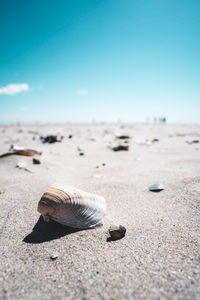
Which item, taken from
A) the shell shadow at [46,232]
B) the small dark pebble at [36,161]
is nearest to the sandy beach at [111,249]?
the shell shadow at [46,232]

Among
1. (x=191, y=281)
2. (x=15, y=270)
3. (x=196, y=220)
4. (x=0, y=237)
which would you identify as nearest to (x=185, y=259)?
(x=191, y=281)

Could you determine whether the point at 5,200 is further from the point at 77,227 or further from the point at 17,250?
the point at 77,227

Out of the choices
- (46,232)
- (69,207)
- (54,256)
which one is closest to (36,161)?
(46,232)

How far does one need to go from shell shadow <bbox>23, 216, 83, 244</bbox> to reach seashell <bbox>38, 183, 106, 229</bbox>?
0.09m

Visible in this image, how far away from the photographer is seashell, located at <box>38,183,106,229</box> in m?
1.58

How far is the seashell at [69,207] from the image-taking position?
158 centimetres

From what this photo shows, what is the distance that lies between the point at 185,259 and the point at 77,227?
0.98m

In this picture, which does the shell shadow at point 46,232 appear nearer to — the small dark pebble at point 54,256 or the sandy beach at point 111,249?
the sandy beach at point 111,249

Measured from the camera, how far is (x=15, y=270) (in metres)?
1.25

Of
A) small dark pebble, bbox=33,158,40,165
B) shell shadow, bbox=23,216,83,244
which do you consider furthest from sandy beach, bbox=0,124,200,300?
small dark pebble, bbox=33,158,40,165

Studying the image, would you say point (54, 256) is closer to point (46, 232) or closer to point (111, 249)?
point (46, 232)

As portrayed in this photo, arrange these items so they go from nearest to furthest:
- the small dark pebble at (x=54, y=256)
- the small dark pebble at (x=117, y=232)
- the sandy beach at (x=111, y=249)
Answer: the sandy beach at (x=111, y=249) < the small dark pebble at (x=54, y=256) < the small dark pebble at (x=117, y=232)

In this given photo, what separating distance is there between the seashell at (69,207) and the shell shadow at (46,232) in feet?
0.30

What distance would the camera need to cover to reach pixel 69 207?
5.23 feet
